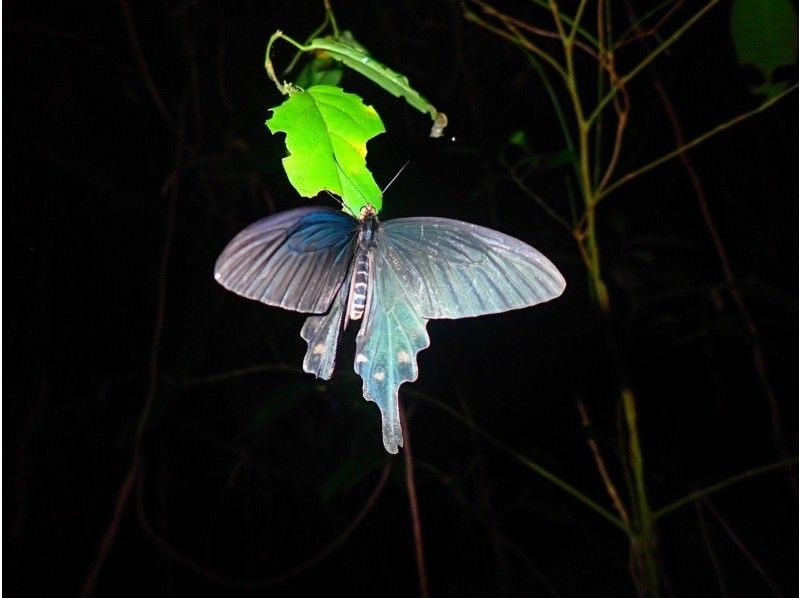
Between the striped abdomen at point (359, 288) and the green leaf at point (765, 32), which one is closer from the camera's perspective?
the striped abdomen at point (359, 288)

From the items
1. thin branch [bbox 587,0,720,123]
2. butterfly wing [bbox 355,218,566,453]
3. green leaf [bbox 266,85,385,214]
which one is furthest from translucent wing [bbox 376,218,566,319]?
thin branch [bbox 587,0,720,123]

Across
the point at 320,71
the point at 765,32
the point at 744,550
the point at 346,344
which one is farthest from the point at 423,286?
the point at 744,550

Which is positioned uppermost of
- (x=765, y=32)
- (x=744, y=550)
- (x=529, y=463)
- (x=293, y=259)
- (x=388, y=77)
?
(x=765, y=32)

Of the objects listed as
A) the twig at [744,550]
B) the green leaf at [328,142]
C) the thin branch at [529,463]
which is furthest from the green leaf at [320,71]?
the twig at [744,550]

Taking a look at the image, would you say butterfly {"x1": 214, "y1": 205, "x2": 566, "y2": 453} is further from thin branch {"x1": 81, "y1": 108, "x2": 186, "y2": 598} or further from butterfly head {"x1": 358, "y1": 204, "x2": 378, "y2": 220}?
thin branch {"x1": 81, "y1": 108, "x2": 186, "y2": 598}

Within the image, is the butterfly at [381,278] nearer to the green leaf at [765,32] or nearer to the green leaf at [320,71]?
the green leaf at [320,71]

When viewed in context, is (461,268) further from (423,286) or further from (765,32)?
(765,32)
